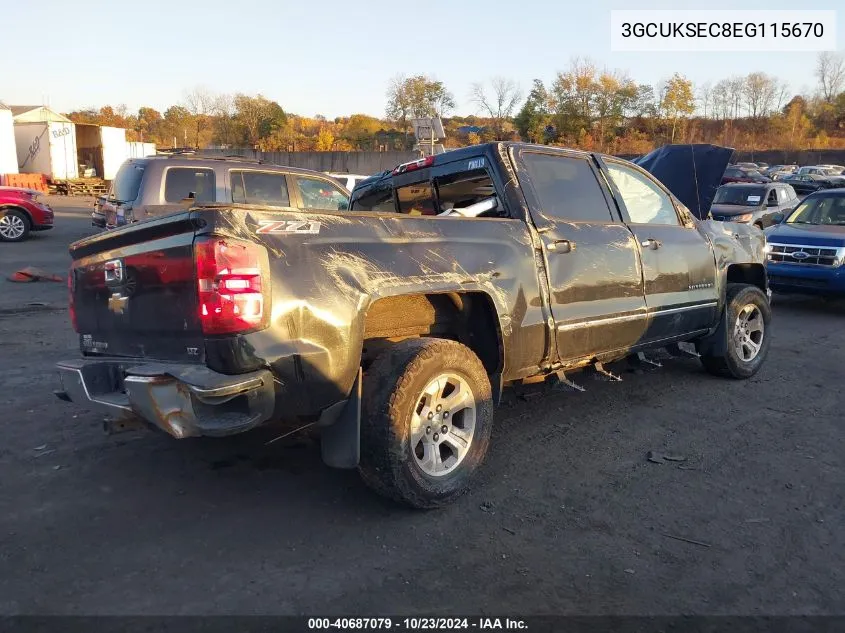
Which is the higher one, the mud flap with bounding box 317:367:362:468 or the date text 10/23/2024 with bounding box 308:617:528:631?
the mud flap with bounding box 317:367:362:468

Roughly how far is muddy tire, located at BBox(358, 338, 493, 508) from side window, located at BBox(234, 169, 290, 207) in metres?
6.19

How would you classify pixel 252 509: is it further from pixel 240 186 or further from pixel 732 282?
pixel 240 186

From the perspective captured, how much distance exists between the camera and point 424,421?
3.57 metres

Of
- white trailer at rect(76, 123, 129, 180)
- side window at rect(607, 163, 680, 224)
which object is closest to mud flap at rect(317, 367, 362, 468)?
side window at rect(607, 163, 680, 224)

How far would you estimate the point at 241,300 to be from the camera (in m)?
2.92

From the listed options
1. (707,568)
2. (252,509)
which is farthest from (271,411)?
(707,568)

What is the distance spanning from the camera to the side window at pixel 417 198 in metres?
5.01

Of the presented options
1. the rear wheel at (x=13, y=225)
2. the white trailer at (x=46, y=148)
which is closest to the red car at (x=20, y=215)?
the rear wheel at (x=13, y=225)

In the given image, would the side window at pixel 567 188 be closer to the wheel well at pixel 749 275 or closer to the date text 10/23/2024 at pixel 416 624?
the wheel well at pixel 749 275

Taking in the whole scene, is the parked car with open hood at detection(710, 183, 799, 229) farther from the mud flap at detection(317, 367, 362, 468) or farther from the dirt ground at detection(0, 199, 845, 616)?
the mud flap at detection(317, 367, 362, 468)

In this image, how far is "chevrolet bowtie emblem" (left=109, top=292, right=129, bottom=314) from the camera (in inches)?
→ 141

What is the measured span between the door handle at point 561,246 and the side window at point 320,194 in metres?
5.58

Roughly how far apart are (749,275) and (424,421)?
4.33 meters

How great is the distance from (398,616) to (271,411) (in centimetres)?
104
